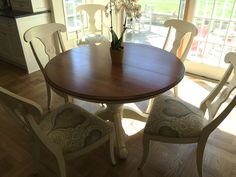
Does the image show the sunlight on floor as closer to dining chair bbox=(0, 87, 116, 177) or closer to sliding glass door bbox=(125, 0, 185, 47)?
dining chair bbox=(0, 87, 116, 177)

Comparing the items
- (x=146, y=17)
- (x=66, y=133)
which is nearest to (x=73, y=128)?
(x=66, y=133)

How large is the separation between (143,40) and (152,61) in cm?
244

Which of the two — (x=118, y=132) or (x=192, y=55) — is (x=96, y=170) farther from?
(x=192, y=55)

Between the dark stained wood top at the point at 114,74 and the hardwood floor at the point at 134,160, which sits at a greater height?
the dark stained wood top at the point at 114,74

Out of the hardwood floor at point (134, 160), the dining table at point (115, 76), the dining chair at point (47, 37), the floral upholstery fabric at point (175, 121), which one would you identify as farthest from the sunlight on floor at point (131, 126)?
the dining chair at point (47, 37)

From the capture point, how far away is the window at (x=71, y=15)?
3.17 meters

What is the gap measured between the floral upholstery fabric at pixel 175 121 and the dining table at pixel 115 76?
25 cm

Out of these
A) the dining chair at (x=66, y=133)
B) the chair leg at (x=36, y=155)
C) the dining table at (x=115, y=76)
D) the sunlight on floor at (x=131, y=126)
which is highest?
the dining table at (x=115, y=76)

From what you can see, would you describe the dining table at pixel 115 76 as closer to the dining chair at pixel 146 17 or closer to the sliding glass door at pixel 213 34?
the sliding glass door at pixel 213 34

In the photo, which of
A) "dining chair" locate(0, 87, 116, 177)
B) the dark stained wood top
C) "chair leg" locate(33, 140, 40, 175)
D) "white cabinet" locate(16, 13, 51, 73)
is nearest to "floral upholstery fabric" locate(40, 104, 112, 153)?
"dining chair" locate(0, 87, 116, 177)

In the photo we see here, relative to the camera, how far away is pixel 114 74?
1439 mm

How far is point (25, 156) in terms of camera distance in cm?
173

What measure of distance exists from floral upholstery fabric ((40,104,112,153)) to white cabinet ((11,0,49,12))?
6.45ft

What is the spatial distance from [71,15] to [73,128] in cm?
245
